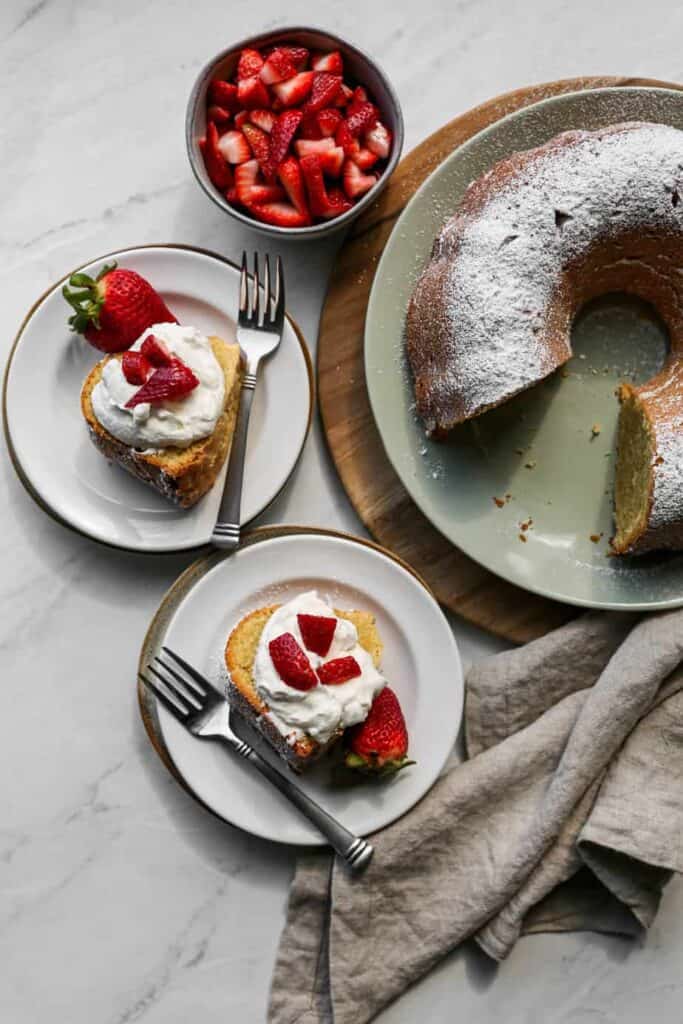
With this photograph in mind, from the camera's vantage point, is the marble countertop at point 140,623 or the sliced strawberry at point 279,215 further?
the marble countertop at point 140,623

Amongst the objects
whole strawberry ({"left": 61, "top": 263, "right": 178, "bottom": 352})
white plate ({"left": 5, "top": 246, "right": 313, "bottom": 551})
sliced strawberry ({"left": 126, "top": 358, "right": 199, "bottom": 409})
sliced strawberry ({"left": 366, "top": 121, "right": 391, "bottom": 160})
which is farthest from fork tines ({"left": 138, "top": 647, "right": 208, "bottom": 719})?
sliced strawberry ({"left": 366, "top": 121, "right": 391, "bottom": 160})

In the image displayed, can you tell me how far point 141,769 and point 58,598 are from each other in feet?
1.44

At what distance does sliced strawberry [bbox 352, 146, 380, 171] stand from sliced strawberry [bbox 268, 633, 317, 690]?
3.37 ft

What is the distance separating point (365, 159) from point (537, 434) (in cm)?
72

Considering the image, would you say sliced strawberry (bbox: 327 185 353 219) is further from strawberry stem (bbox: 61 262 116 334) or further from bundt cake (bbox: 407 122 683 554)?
strawberry stem (bbox: 61 262 116 334)

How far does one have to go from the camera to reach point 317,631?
6.40 feet

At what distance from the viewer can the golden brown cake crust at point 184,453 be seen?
2006 millimetres

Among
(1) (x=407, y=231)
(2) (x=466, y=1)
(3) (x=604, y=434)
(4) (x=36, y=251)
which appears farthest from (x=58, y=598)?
(2) (x=466, y=1)

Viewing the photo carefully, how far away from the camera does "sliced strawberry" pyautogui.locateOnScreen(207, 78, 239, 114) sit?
6.81 ft

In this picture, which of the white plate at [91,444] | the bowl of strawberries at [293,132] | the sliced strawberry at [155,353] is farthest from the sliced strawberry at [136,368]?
the bowl of strawberries at [293,132]

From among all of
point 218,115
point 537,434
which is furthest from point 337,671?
point 218,115

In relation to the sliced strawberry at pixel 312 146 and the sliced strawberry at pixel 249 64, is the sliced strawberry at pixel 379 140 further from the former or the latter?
the sliced strawberry at pixel 249 64

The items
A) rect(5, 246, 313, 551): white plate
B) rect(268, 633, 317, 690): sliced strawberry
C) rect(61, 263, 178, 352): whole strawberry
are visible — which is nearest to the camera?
rect(268, 633, 317, 690): sliced strawberry

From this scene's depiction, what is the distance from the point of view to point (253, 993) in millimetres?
2193
